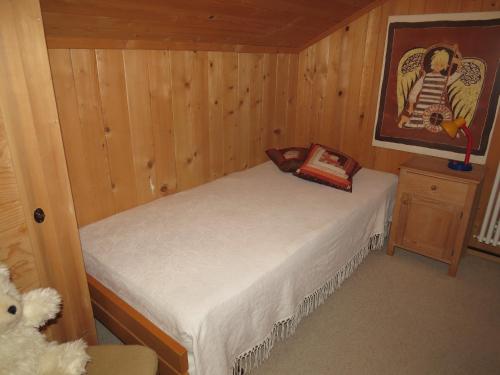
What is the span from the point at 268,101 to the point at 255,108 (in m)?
0.17

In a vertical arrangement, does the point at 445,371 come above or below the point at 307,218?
below

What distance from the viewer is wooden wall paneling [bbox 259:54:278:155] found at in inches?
111

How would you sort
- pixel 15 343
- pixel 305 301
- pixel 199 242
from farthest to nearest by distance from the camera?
1. pixel 305 301
2. pixel 199 242
3. pixel 15 343

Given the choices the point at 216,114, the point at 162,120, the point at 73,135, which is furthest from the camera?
the point at 216,114

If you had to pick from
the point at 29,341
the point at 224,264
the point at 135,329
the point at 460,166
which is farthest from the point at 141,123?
the point at 460,166

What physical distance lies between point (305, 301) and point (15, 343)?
1341 mm

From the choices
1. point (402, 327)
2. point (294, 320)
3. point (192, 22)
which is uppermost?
point (192, 22)

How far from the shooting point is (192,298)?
1.33 m

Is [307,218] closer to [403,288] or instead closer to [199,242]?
[199,242]

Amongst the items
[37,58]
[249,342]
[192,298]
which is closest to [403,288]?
[249,342]

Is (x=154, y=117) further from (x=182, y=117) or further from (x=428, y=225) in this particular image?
(x=428, y=225)

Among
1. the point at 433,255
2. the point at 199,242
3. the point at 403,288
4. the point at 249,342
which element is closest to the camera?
the point at 249,342

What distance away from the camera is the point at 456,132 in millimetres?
2330

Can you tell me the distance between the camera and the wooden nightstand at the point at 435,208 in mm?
2209
